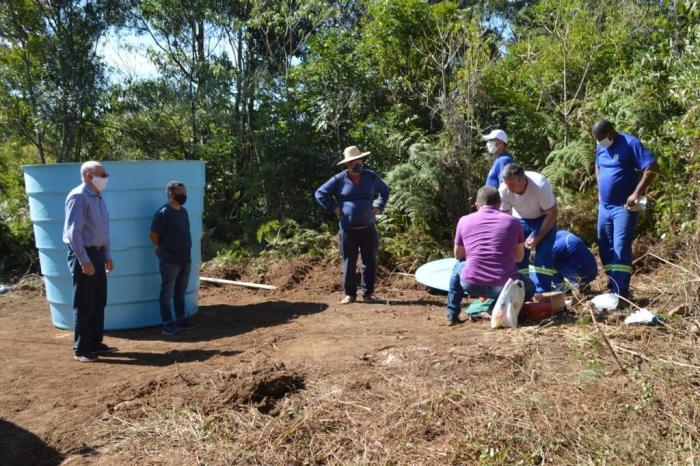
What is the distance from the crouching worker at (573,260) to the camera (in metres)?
6.54

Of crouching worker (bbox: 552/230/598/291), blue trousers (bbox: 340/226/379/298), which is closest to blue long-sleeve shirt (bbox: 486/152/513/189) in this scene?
crouching worker (bbox: 552/230/598/291)

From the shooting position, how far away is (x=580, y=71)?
10.3m

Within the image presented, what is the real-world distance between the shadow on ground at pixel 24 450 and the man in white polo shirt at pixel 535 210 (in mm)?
4382

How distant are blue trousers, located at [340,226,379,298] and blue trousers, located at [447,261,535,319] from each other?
66.4 inches

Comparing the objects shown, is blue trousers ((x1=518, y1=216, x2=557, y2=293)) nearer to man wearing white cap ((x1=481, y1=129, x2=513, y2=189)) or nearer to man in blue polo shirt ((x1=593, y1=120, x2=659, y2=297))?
man in blue polo shirt ((x1=593, y1=120, x2=659, y2=297))

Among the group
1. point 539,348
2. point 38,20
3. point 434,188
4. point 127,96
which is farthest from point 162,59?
point 539,348

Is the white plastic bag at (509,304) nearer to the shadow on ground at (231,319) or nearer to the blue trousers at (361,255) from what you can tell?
the blue trousers at (361,255)

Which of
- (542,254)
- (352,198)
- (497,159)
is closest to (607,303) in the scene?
(542,254)

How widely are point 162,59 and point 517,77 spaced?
7.93 m

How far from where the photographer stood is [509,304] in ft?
17.6

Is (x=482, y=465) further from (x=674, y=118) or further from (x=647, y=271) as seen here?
(x=674, y=118)

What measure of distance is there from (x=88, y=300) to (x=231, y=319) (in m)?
1.89

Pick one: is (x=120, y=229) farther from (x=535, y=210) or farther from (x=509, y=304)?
(x=535, y=210)

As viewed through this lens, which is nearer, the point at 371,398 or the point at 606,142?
the point at 371,398
